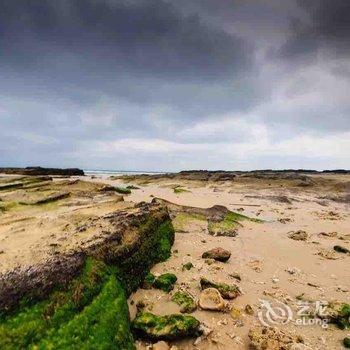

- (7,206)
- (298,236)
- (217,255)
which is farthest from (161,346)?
(7,206)

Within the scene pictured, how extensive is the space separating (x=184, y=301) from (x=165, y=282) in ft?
2.72

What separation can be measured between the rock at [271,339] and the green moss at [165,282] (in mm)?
2144

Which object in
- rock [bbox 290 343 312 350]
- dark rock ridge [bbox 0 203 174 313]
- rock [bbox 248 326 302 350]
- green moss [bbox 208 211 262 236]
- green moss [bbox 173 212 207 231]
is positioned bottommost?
rock [bbox 290 343 312 350]

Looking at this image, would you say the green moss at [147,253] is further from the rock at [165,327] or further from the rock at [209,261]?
the rock at [165,327]

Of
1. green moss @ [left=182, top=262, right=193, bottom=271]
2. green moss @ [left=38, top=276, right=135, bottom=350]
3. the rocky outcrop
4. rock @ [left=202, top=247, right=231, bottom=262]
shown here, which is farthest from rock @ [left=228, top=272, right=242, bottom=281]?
green moss @ [left=38, top=276, right=135, bottom=350]

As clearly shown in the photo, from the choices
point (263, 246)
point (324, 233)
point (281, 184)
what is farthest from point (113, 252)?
point (281, 184)

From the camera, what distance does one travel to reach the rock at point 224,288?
6988 millimetres

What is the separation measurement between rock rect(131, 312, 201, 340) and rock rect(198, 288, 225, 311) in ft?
2.52

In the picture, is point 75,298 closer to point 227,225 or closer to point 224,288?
point 224,288

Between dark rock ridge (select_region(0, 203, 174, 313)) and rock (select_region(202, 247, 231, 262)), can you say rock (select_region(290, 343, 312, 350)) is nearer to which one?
dark rock ridge (select_region(0, 203, 174, 313))

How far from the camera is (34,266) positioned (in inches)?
220

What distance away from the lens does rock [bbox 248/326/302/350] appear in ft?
17.5

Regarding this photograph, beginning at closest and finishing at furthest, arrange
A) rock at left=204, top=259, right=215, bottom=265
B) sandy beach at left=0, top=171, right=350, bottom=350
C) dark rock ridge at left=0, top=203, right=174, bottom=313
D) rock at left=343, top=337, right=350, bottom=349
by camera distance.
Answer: dark rock ridge at left=0, top=203, right=174, bottom=313 → rock at left=343, top=337, right=350, bottom=349 → sandy beach at left=0, top=171, right=350, bottom=350 → rock at left=204, top=259, right=215, bottom=265

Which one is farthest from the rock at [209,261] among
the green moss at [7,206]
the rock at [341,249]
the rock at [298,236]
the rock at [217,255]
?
the green moss at [7,206]
